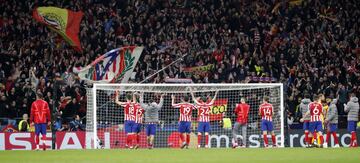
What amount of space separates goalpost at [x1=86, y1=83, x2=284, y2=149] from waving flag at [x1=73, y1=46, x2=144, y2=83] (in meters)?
1.50

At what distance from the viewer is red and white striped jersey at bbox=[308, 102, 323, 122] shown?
29.4 metres

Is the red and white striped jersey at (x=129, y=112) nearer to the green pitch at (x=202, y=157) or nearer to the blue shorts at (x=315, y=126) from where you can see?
the green pitch at (x=202, y=157)

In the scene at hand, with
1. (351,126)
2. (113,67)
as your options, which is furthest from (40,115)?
(351,126)

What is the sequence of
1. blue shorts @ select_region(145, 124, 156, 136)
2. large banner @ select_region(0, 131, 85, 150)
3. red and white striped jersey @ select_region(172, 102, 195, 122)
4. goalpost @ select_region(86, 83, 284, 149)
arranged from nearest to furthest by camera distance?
red and white striped jersey @ select_region(172, 102, 195, 122) < blue shorts @ select_region(145, 124, 156, 136) < large banner @ select_region(0, 131, 85, 150) < goalpost @ select_region(86, 83, 284, 149)

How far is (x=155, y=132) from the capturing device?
30.9m

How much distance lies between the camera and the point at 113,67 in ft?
113

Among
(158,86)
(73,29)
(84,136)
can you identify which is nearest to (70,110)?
(84,136)

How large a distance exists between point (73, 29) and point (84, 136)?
7.18m

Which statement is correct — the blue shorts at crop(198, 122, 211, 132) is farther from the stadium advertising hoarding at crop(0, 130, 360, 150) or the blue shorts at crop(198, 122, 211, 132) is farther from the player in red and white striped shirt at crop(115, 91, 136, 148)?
the player in red and white striped shirt at crop(115, 91, 136, 148)

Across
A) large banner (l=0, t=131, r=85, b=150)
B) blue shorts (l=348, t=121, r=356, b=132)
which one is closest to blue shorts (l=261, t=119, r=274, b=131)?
blue shorts (l=348, t=121, r=356, b=132)

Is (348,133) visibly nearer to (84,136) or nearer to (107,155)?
(84,136)

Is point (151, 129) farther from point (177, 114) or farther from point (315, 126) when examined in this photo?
point (315, 126)

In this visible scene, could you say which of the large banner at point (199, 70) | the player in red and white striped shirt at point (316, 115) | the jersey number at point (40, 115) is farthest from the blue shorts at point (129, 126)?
the large banner at point (199, 70)

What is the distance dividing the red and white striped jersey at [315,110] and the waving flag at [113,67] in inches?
331
